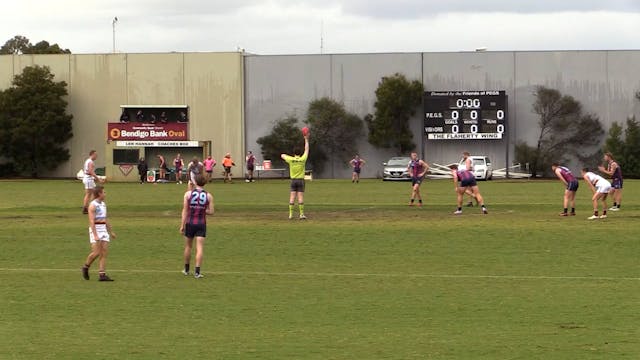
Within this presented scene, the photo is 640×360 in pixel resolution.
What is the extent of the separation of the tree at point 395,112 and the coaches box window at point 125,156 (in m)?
16.9

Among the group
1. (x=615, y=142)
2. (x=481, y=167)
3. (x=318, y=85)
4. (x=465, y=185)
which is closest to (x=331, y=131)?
(x=318, y=85)

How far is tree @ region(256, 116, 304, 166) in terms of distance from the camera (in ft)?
258

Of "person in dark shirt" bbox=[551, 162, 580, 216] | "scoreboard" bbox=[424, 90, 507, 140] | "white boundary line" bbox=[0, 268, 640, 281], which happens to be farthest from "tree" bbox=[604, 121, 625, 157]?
"white boundary line" bbox=[0, 268, 640, 281]

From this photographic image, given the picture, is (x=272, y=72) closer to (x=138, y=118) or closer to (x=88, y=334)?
(x=138, y=118)

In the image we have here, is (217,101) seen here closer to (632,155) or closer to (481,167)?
(481,167)

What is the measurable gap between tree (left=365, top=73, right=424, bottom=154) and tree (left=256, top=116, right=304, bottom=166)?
5635 millimetres

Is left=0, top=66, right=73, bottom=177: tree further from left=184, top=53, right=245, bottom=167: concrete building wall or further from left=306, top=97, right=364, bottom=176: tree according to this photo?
left=306, top=97, right=364, bottom=176: tree

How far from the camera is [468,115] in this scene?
248 ft

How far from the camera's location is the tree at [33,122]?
78.5 meters

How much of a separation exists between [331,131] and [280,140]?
3.81 m

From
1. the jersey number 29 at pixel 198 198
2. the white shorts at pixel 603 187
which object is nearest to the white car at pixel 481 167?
the white shorts at pixel 603 187

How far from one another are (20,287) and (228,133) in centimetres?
6422

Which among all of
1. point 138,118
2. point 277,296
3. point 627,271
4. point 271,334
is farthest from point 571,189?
point 138,118

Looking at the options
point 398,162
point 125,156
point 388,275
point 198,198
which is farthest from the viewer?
point 125,156
